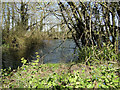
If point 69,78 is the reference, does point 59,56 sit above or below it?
above

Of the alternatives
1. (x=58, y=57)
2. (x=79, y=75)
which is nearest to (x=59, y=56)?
(x=58, y=57)

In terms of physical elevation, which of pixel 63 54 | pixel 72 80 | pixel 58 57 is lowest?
pixel 72 80

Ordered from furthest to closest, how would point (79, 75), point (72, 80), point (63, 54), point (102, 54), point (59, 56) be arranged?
point (59, 56)
point (63, 54)
point (102, 54)
point (79, 75)
point (72, 80)

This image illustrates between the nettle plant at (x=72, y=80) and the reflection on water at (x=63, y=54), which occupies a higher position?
the reflection on water at (x=63, y=54)

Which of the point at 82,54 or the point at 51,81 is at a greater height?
the point at 82,54

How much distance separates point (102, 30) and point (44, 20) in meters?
1.84

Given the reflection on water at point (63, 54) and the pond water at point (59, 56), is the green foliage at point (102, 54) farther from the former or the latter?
the reflection on water at point (63, 54)

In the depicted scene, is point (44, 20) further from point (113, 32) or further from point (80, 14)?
point (113, 32)

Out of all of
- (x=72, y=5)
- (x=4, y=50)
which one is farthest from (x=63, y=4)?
(x=4, y=50)

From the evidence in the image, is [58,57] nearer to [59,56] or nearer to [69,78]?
[59,56]

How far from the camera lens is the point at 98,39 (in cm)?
368

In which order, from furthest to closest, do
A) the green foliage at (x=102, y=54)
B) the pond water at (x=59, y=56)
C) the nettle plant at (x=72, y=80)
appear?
1. the pond water at (x=59, y=56)
2. the green foliage at (x=102, y=54)
3. the nettle plant at (x=72, y=80)

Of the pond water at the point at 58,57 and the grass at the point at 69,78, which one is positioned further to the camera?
the pond water at the point at 58,57

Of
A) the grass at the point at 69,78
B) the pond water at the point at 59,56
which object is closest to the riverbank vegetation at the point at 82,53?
the grass at the point at 69,78
